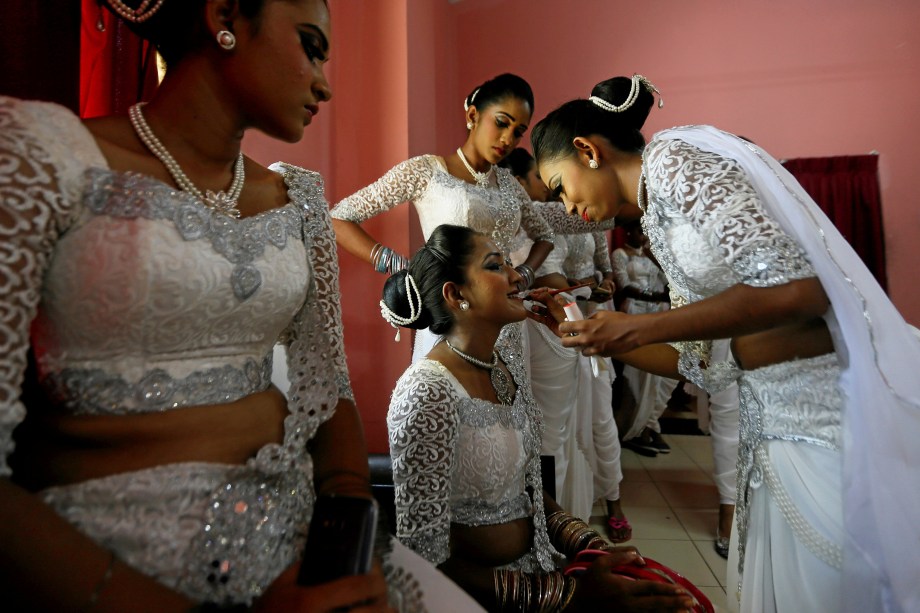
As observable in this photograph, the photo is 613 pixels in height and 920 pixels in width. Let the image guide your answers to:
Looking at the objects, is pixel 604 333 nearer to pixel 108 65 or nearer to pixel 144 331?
pixel 144 331

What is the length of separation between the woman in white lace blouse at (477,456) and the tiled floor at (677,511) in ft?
4.13

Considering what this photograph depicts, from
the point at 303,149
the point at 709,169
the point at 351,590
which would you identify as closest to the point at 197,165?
the point at 351,590

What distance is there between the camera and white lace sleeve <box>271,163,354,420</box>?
0.80m

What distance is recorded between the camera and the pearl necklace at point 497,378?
4.48ft

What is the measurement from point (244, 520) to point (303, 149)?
1.61m

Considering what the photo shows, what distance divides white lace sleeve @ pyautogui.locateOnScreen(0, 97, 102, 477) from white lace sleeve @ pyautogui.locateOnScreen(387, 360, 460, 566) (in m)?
0.66

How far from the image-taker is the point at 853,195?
4.09 metres

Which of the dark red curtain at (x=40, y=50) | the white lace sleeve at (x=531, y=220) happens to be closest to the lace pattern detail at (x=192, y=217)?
the dark red curtain at (x=40, y=50)

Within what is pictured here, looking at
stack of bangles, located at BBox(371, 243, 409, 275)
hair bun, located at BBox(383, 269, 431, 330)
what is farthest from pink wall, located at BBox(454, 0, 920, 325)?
hair bun, located at BBox(383, 269, 431, 330)

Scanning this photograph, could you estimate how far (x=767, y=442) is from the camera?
1111 millimetres

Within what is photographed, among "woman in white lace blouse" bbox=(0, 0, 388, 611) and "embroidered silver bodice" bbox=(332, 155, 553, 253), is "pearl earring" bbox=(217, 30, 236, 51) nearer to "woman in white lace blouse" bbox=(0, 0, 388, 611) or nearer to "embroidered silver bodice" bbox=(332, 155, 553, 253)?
"woman in white lace blouse" bbox=(0, 0, 388, 611)

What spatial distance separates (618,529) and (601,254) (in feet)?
4.83

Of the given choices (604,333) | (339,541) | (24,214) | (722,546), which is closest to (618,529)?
(722,546)

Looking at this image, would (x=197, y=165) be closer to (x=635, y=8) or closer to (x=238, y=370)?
(x=238, y=370)
